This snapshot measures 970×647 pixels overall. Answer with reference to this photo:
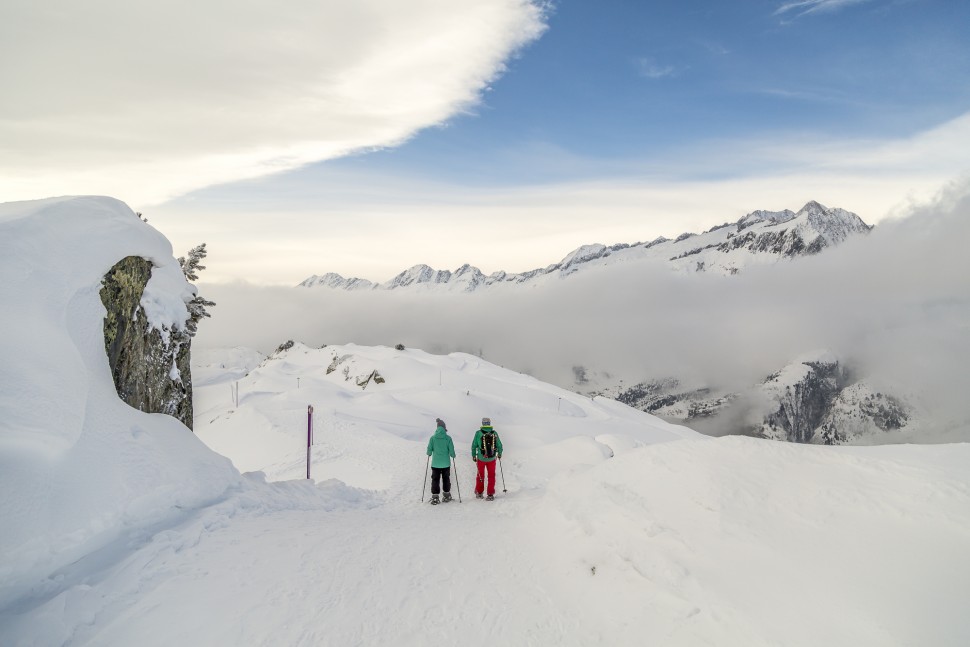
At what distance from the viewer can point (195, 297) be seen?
14.2m

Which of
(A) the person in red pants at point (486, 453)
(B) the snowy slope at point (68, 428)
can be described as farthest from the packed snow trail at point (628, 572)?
(A) the person in red pants at point (486, 453)

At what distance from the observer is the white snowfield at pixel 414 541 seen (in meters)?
5.47

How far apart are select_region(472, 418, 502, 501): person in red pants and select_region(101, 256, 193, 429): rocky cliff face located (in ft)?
25.8

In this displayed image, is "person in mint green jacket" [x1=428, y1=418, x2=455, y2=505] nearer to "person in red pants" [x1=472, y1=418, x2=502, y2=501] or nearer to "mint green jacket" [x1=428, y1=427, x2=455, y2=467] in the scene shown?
"mint green jacket" [x1=428, y1=427, x2=455, y2=467]

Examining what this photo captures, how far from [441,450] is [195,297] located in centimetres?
835

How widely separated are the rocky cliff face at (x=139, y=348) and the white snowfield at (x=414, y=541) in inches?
24.1

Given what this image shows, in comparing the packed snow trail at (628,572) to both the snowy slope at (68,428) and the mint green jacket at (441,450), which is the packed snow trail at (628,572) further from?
the mint green jacket at (441,450)

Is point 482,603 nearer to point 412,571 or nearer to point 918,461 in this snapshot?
point 412,571

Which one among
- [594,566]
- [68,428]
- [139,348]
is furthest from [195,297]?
[594,566]

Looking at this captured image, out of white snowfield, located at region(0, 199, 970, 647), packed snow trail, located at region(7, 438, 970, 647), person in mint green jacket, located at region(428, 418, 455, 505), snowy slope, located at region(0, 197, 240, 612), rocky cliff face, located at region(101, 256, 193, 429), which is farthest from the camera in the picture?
person in mint green jacket, located at region(428, 418, 455, 505)

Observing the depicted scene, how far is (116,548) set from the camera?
6.71 metres

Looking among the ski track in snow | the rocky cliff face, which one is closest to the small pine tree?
A: the rocky cliff face

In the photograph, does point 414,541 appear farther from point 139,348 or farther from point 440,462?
point 139,348

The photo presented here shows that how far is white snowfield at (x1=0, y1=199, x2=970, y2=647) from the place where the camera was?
5.47 m
